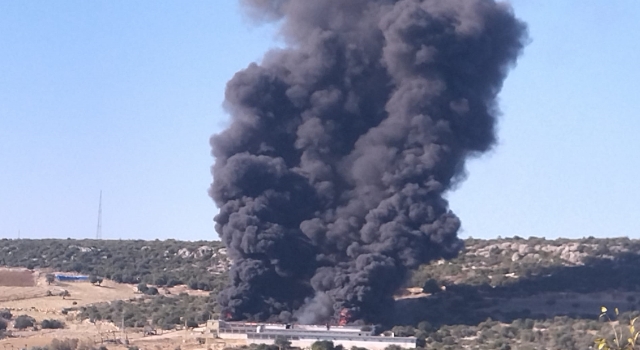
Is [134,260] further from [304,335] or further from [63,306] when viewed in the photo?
[304,335]

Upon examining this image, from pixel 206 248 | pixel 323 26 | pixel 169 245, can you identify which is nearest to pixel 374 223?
pixel 323 26

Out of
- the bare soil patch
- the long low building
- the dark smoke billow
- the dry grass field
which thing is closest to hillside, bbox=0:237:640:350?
the dry grass field

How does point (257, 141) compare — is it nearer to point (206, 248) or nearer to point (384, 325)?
point (384, 325)

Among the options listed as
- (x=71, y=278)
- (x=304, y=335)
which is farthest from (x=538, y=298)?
(x=71, y=278)

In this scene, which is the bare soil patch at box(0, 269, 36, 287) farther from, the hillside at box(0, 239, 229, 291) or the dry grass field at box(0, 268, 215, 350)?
the hillside at box(0, 239, 229, 291)

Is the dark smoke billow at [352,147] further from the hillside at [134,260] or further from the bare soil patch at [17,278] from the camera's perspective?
the bare soil patch at [17,278]
